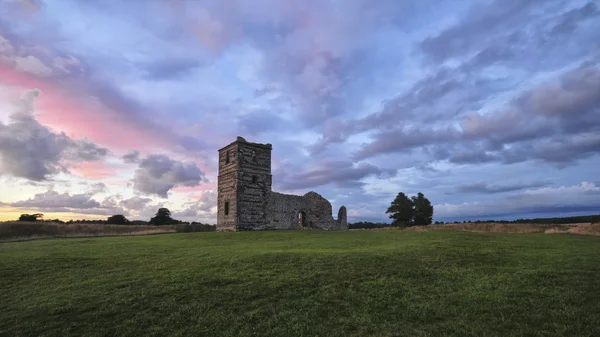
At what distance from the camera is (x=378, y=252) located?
13641 mm

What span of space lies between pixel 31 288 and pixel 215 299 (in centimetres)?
657

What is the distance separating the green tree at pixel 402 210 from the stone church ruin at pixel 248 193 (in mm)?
21321

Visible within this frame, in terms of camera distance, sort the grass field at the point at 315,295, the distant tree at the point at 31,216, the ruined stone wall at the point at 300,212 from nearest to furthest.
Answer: the grass field at the point at 315,295
the ruined stone wall at the point at 300,212
the distant tree at the point at 31,216

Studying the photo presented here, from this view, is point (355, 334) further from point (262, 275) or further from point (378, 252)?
point (378, 252)

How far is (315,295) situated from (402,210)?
45.9 m

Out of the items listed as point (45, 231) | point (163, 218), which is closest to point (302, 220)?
point (45, 231)

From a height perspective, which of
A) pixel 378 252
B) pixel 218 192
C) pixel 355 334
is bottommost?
pixel 355 334

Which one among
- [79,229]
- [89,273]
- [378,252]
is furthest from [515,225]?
[79,229]

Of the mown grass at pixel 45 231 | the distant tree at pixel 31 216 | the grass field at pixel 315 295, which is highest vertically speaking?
the distant tree at pixel 31 216

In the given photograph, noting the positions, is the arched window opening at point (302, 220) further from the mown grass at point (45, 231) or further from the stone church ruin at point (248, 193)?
the mown grass at point (45, 231)

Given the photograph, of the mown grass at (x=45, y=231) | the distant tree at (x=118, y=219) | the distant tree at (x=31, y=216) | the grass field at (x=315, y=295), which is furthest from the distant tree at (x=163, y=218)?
Result: the grass field at (x=315, y=295)

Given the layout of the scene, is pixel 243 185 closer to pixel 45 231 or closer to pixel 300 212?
pixel 300 212

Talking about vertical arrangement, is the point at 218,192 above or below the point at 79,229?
above

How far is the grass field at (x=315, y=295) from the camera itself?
7.24 m
